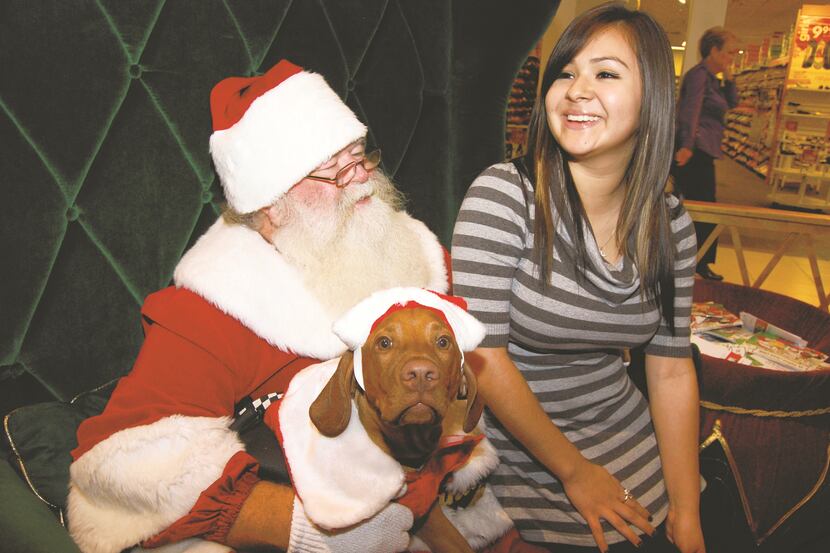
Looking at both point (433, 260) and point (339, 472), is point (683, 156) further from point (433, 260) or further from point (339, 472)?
point (339, 472)

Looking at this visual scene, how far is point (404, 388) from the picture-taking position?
74 cm

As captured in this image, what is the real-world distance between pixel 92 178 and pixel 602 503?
50.3 inches

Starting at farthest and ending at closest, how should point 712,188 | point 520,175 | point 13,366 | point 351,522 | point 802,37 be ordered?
point 802,37, point 712,188, point 520,175, point 13,366, point 351,522

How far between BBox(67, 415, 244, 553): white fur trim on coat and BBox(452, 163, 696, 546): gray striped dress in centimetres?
63

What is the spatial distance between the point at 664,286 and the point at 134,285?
1251mm

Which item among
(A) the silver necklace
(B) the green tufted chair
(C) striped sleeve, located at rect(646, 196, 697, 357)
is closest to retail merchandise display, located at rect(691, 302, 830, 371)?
(C) striped sleeve, located at rect(646, 196, 697, 357)

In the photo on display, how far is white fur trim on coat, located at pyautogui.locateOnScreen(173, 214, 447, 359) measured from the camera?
1075 millimetres

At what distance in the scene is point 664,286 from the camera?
1.33 meters

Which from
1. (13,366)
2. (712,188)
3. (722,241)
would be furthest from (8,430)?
(722,241)

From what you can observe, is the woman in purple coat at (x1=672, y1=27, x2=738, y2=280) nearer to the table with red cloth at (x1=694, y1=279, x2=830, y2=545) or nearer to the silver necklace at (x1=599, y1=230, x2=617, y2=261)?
the table with red cloth at (x1=694, y1=279, x2=830, y2=545)

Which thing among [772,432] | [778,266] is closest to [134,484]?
[772,432]

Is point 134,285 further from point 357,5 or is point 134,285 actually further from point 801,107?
point 801,107

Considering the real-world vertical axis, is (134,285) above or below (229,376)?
above

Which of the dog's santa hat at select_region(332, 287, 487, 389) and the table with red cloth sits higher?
the dog's santa hat at select_region(332, 287, 487, 389)
